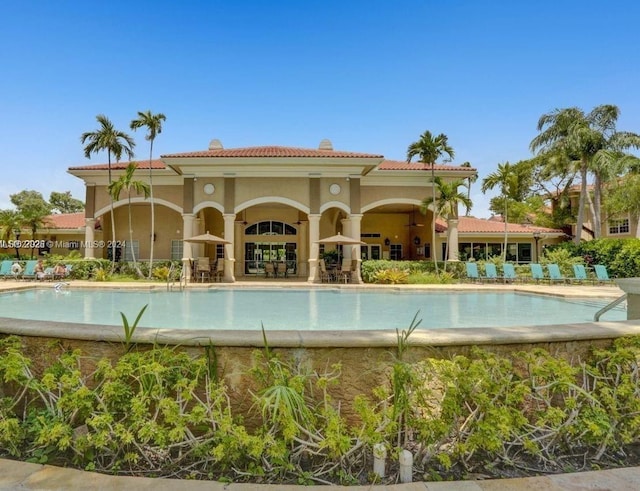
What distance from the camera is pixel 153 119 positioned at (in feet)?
66.6

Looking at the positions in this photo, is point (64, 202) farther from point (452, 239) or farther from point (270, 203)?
point (452, 239)

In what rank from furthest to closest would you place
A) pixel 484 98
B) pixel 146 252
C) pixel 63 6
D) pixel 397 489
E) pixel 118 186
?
1. pixel 146 252
2. pixel 118 186
3. pixel 484 98
4. pixel 63 6
5. pixel 397 489

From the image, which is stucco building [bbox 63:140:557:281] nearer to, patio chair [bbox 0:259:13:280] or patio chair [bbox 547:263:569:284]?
patio chair [bbox 0:259:13:280]

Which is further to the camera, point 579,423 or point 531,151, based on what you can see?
point 531,151

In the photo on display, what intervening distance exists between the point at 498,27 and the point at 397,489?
15241mm

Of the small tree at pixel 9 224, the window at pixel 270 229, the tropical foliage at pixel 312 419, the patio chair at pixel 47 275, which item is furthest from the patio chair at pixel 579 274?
the small tree at pixel 9 224

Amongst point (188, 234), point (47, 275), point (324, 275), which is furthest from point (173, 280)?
point (324, 275)

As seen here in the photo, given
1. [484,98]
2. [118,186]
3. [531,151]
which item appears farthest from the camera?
[531,151]

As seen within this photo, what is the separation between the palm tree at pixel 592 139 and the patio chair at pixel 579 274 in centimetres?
1012

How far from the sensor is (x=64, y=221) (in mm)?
29172

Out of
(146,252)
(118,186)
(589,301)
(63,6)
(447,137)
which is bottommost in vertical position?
(589,301)

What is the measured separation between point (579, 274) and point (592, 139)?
13338 mm

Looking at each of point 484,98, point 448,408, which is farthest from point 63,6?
point 484,98

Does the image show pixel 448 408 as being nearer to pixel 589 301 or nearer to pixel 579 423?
pixel 579 423
